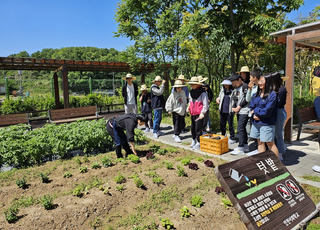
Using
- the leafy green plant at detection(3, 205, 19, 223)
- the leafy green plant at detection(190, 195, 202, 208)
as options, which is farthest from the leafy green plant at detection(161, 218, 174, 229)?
the leafy green plant at detection(3, 205, 19, 223)

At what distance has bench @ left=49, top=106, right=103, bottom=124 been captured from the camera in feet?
29.4

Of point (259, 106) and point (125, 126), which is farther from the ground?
point (259, 106)

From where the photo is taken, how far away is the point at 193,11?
37.8 ft

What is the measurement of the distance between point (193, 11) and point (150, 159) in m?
9.63

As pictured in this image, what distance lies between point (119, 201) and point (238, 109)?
3.47 metres

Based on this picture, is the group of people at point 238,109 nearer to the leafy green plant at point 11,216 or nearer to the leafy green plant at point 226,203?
the leafy green plant at point 226,203

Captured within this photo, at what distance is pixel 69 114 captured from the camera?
31.4ft

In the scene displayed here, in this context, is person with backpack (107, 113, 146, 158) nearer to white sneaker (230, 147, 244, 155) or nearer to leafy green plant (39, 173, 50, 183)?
leafy green plant (39, 173, 50, 183)

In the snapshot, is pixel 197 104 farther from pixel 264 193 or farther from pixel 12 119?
pixel 12 119

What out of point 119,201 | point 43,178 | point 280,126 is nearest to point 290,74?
point 280,126

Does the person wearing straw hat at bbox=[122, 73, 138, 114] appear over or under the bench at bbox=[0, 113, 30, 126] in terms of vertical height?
over

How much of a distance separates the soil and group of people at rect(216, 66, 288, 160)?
1.28 m

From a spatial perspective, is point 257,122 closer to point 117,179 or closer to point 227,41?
point 117,179

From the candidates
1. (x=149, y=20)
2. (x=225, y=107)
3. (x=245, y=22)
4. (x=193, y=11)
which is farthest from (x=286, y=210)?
(x=149, y=20)
